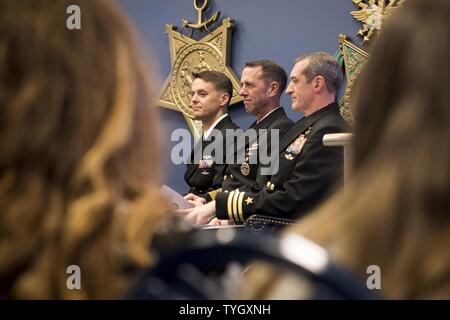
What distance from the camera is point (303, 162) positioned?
9.19 ft

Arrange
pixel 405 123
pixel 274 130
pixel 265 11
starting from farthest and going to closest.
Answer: pixel 265 11
pixel 274 130
pixel 405 123

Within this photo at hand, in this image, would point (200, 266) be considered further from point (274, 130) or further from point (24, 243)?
point (274, 130)

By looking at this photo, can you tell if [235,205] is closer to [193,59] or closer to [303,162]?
[303,162]

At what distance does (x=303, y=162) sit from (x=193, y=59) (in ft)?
5.45

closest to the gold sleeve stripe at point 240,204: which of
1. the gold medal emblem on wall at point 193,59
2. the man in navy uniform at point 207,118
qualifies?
the man in navy uniform at point 207,118

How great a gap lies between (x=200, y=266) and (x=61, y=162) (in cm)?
28

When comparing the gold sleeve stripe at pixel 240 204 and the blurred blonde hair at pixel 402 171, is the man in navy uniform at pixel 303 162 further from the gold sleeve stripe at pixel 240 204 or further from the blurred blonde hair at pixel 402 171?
the blurred blonde hair at pixel 402 171

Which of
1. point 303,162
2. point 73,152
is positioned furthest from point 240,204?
point 73,152

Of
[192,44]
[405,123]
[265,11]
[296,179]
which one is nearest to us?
[405,123]

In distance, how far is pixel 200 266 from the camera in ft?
1.20

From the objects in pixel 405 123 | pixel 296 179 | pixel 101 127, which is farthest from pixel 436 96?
pixel 296 179

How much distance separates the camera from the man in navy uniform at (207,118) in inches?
143

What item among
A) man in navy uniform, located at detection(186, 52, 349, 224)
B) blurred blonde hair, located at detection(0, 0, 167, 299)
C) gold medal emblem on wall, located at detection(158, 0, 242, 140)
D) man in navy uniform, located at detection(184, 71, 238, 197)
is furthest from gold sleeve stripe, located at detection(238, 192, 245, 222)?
blurred blonde hair, located at detection(0, 0, 167, 299)

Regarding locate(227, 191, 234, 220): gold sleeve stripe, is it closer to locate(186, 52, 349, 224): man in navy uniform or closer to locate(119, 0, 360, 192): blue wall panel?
locate(186, 52, 349, 224): man in navy uniform
